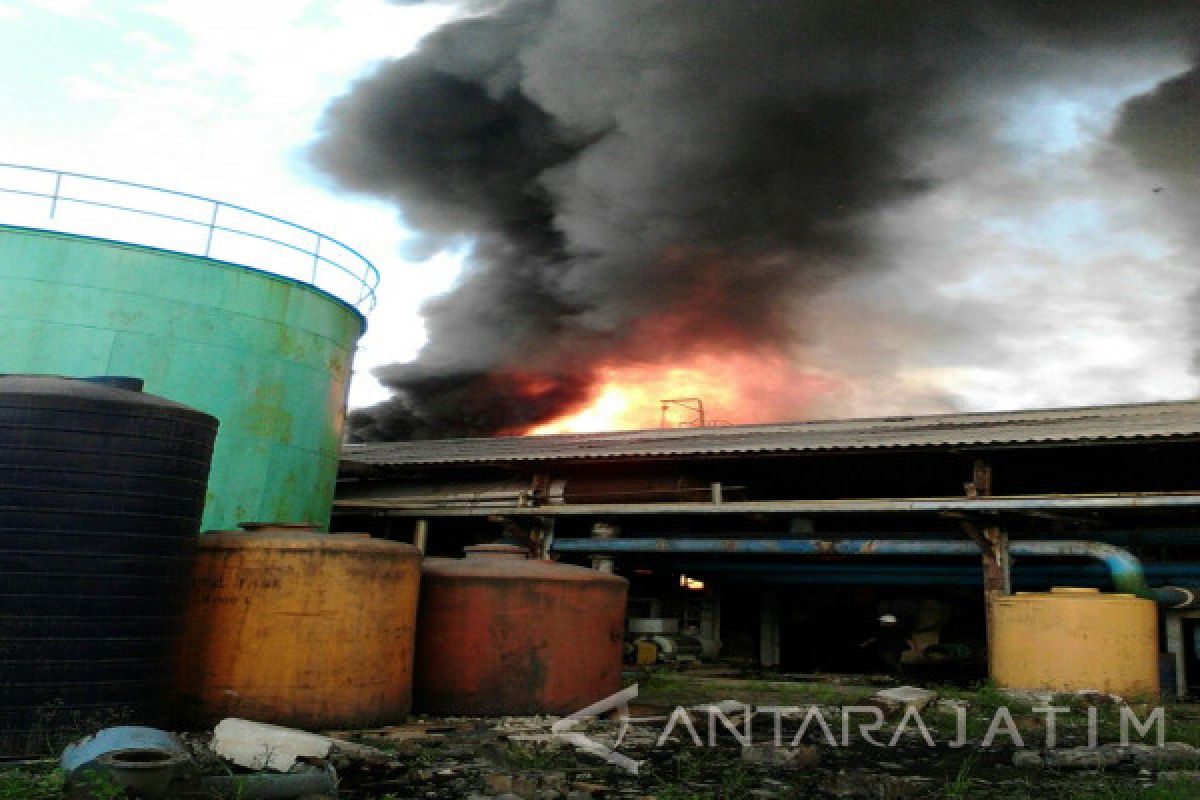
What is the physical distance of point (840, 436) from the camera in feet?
52.1

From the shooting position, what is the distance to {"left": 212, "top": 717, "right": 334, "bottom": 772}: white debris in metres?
6.21

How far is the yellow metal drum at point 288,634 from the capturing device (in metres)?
7.91

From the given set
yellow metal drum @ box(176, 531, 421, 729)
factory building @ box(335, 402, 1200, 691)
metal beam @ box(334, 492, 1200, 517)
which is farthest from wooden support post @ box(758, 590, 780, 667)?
yellow metal drum @ box(176, 531, 421, 729)

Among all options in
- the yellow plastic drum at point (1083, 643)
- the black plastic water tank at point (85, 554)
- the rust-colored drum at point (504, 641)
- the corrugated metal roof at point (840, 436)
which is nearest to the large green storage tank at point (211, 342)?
the corrugated metal roof at point (840, 436)

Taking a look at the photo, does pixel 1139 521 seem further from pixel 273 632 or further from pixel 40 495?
pixel 40 495

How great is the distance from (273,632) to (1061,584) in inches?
454

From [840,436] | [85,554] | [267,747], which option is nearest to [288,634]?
[267,747]

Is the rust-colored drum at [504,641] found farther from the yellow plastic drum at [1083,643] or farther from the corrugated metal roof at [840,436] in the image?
the corrugated metal roof at [840,436]

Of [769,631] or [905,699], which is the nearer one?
[905,699]

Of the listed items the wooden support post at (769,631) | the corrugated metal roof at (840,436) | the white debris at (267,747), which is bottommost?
the white debris at (267,747)

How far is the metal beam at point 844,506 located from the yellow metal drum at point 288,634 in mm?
7897

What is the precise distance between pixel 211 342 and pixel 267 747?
9261 mm

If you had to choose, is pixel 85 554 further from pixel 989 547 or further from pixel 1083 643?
pixel 989 547

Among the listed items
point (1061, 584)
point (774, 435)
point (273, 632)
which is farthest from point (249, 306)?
point (1061, 584)
